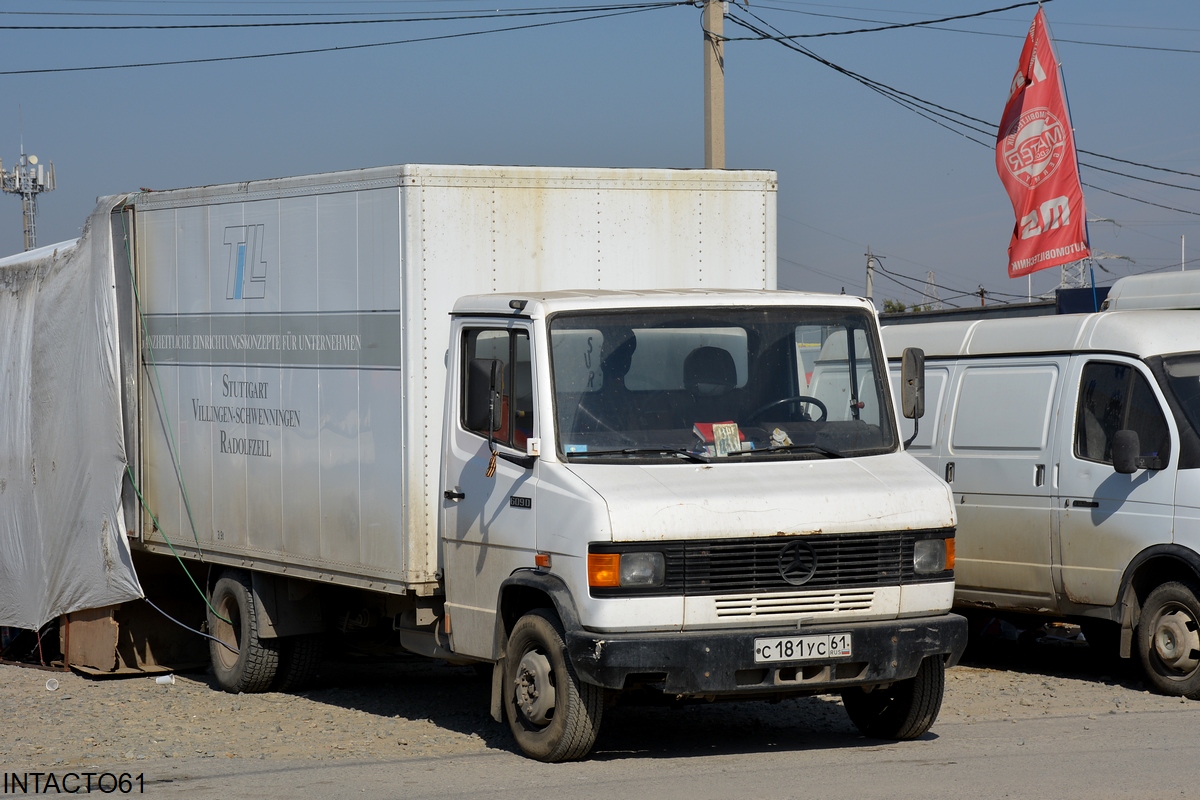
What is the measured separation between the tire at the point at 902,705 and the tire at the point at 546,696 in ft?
4.88

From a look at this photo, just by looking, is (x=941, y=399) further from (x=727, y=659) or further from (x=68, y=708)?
(x=68, y=708)

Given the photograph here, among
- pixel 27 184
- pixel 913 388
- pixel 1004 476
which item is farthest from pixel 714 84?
pixel 27 184

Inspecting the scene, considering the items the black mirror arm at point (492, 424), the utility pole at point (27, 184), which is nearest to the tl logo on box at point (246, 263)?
the black mirror arm at point (492, 424)

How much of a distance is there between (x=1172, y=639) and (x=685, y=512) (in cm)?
414

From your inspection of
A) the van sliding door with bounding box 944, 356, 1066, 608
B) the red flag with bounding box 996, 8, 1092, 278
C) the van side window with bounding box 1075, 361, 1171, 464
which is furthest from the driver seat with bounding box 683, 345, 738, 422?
the red flag with bounding box 996, 8, 1092, 278

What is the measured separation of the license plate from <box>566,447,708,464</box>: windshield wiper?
0.97 metres

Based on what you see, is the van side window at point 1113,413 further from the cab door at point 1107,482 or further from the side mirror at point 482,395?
the side mirror at point 482,395

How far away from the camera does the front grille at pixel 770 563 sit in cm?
709

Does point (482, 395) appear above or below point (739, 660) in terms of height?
above

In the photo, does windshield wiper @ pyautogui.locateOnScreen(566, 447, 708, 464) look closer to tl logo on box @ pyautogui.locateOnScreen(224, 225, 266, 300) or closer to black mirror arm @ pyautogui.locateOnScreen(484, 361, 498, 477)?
black mirror arm @ pyautogui.locateOnScreen(484, 361, 498, 477)

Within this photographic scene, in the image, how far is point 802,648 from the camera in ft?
23.5

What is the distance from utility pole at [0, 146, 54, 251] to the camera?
5856 centimetres

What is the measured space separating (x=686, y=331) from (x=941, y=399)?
13.3 feet

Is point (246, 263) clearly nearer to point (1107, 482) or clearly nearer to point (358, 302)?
point (358, 302)
